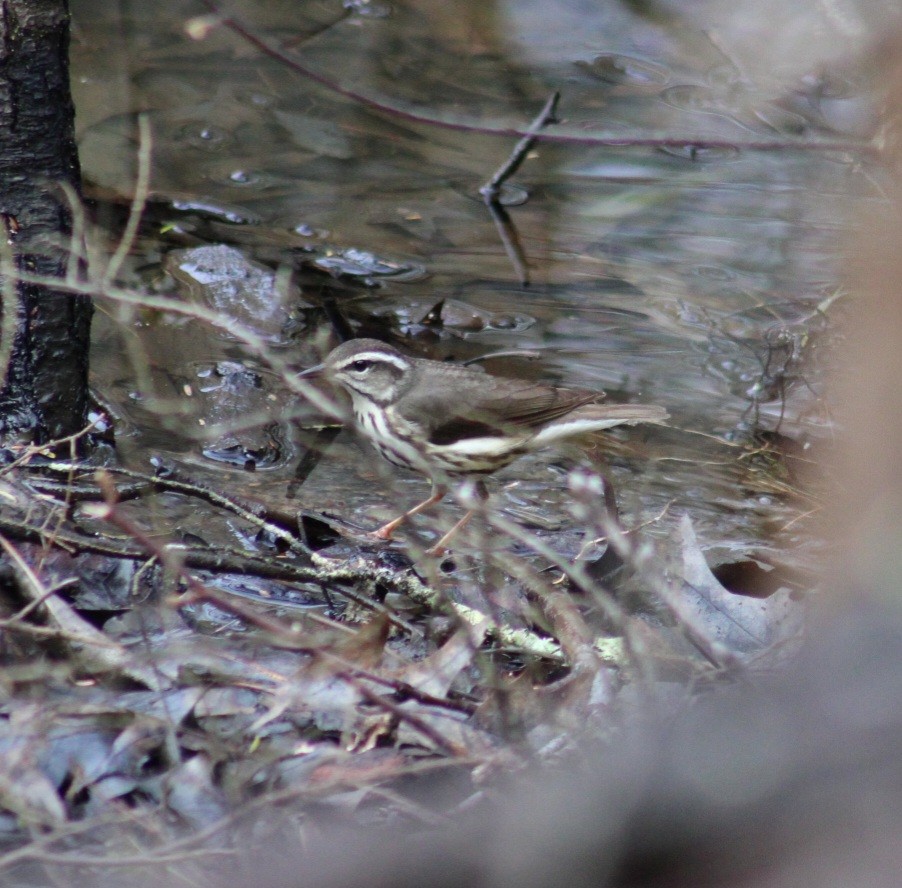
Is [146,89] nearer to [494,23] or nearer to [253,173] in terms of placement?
[253,173]

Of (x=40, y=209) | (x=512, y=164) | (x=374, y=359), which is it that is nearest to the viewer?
(x=40, y=209)

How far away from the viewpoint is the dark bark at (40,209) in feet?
15.5

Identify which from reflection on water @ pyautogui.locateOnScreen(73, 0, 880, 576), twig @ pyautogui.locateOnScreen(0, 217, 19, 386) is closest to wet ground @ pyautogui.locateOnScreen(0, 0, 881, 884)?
reflection on water @ pyautogui.locateOnScreen(73, 0, 880, 576)

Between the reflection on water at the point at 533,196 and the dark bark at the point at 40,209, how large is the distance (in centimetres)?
66

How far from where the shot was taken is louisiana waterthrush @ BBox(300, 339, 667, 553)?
5.71m

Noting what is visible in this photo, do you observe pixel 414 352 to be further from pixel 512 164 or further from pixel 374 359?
pixel 512 164

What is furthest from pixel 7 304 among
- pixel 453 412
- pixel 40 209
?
pixel 453 412

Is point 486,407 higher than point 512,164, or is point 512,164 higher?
point 486,407

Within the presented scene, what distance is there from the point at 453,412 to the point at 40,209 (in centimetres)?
203

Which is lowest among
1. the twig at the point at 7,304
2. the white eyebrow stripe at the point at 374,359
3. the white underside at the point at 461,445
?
the white underside at the point at 461,445

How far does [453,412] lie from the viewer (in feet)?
18.9

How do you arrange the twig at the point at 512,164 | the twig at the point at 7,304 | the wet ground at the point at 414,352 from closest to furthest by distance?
the wet ground at the point at 414,352, the twig at the point at 7,304, the twig at the point at 512,164

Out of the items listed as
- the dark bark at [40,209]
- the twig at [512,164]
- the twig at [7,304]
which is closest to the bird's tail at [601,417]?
the dark bark at [40,209]

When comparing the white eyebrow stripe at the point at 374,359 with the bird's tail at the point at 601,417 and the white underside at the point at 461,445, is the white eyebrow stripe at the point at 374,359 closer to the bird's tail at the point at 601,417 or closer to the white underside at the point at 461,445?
the white underside at the point at 461,445
